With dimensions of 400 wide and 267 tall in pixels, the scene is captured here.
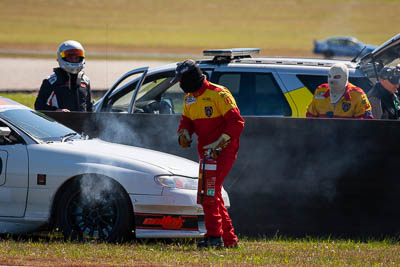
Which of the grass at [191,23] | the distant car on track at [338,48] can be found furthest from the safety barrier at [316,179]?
the distant car on track at [338,48]

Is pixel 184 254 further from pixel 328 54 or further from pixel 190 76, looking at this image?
pixel 328 54

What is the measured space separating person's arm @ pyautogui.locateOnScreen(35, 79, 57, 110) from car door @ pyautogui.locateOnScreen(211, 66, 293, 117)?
212 cm

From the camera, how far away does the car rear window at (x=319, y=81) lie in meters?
9.57

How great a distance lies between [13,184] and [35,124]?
82 centimetres

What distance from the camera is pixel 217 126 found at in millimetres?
6715

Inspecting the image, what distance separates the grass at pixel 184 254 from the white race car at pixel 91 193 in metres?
0.19

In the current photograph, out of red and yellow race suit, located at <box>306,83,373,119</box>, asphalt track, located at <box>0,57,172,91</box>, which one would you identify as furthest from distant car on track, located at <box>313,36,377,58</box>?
red and yellow race suit, located at <box>306,83,373,119</box>

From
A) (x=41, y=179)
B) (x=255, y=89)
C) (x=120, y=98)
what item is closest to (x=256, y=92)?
(x=255, y=89)

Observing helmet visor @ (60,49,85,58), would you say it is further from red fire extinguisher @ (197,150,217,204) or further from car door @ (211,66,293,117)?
red fire extinguisher @ (197,150,217,204)

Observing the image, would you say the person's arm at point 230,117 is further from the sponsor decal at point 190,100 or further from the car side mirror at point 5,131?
the car side mirror at point 5,131

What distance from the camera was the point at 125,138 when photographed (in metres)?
8.56

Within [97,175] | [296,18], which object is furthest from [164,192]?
[296,18]

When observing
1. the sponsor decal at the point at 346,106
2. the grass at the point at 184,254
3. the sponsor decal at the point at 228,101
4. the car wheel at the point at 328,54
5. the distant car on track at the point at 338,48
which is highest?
the distant car on track at the point at 338,48

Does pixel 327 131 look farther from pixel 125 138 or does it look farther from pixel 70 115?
pixel 70 115
